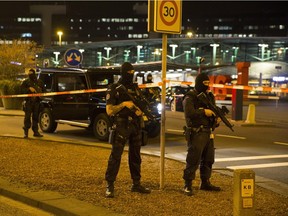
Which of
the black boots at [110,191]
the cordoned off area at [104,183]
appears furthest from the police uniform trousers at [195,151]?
the black boots at [110,191]

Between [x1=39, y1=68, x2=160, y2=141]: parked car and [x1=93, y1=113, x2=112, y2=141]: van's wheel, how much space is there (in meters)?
0.08

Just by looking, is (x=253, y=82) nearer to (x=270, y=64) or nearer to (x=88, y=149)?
(x=270, y=64)

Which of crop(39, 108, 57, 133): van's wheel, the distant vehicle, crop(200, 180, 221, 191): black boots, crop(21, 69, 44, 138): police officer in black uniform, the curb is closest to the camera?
the curb

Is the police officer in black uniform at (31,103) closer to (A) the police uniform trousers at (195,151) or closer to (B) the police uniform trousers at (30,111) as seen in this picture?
(B) the police uniform trousers at (30,111)

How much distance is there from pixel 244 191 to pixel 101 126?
819cm

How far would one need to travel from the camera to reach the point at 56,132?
47.6 ft

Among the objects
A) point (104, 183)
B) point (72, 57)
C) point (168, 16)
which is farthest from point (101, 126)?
point (168, 16)

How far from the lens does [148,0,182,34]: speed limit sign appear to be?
6.50m

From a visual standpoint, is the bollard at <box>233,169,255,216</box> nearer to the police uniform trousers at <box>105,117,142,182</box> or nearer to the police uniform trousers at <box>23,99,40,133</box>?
the police uniform trousers at <box>105,117,142,182</box>

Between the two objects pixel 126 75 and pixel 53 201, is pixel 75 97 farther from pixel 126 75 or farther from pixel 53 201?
pixel 53 201

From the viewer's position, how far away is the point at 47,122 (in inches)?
554

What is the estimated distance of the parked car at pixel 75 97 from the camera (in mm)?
13125

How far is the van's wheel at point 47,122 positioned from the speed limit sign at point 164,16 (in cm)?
793

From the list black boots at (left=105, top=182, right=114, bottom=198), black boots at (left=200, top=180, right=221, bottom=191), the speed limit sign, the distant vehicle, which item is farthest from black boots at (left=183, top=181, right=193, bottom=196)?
the distant vehicle
